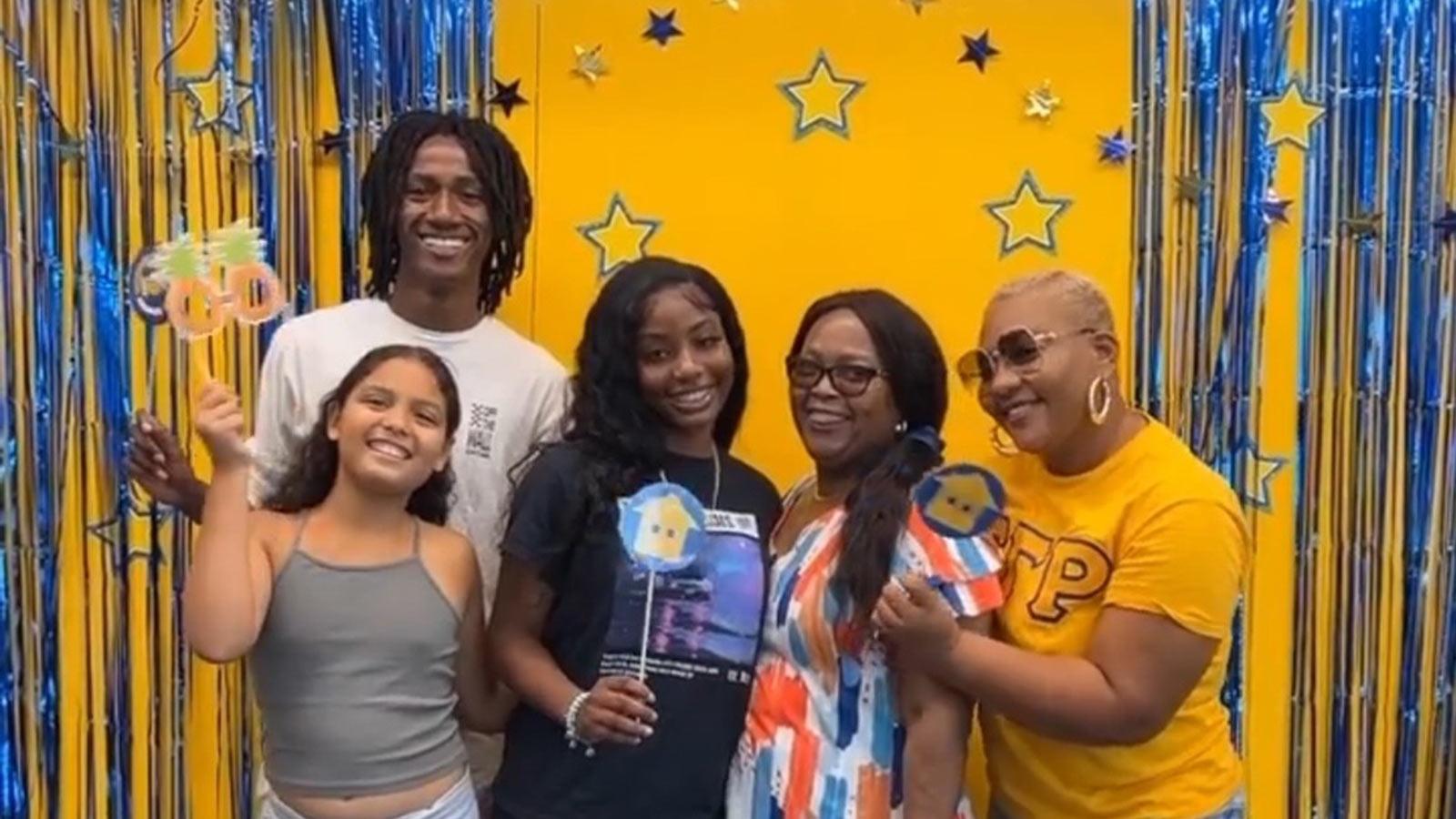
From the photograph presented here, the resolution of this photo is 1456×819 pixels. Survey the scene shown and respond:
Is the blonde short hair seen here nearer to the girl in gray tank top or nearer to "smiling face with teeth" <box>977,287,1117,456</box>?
"smiling face with teeth" <box>977,287,1117,456</box>

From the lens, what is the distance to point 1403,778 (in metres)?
2.55

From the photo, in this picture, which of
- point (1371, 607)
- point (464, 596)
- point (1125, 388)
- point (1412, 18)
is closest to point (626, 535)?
point (464, 596)

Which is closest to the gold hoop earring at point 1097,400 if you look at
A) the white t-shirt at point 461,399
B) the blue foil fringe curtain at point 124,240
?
the white t-shirt at point 461,399

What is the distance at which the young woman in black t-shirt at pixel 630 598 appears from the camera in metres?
1.90

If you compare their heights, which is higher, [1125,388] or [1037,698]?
[1125,388]

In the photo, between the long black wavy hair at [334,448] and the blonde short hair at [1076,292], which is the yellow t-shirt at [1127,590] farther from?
the long black wavy hair at [334,448]

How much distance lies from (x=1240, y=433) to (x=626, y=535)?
1.27 m

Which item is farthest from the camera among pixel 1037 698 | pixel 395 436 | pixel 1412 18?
pixel 1412 18

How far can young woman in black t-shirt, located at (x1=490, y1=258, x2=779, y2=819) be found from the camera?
6.23 feet

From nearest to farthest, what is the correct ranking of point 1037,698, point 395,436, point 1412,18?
1. point 1037,698
2. point 395,436
3. point 1412,18

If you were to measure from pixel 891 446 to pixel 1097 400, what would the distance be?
0.29m

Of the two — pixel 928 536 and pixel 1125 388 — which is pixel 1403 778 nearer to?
pixel 1125 388

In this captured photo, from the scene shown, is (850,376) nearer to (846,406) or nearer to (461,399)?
(846,406)

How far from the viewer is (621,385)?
2.00 metres
